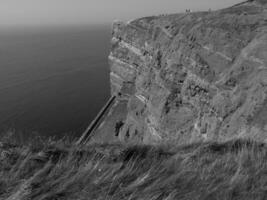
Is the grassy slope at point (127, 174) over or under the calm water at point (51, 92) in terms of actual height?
over

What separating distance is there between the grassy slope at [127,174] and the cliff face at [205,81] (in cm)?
307

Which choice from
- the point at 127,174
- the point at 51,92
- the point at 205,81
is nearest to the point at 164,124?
the point at 205,81

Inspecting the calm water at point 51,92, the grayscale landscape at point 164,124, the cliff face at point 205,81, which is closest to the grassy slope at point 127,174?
the grayscale landscape at point 164,124

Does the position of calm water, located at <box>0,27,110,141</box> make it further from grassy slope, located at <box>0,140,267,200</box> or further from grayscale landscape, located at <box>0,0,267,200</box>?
grassy slope, located at <box>0,140,267,200</box>

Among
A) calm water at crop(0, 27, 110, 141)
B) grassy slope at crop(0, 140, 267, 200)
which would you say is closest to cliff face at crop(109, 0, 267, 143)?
grassy slope at crop(0, 140, 267, 200)

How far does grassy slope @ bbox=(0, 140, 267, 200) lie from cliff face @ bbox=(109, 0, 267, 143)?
10.1 feet

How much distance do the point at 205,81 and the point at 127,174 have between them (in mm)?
16141

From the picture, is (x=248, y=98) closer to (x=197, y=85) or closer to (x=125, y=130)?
(x=197, y=85)

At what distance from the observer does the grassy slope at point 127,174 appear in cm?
365

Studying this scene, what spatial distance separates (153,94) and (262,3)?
15423 millimetres

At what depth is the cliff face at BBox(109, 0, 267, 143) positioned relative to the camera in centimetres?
1339

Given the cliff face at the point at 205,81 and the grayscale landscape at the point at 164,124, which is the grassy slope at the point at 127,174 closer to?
the grayscale landscape at the point at 164,124

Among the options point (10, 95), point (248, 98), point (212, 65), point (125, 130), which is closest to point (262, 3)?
point (212, 65)

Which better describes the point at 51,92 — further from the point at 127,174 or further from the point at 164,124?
the point at 127,174
